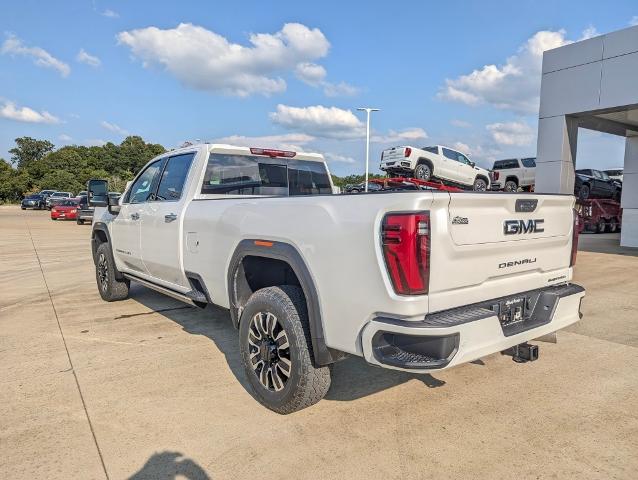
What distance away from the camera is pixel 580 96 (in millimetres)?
11250

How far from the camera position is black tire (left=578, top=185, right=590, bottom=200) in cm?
2158

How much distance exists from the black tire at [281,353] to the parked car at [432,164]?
12.6 m

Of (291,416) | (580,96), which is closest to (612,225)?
(580,96)

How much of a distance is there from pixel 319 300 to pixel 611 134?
49.8 feet

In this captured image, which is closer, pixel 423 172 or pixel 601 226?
pixel 423 172

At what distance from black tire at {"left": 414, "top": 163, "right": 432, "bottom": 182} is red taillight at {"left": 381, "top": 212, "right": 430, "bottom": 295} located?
14.0 meters

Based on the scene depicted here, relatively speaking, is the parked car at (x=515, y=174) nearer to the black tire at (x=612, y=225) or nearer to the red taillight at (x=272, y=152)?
the black tire at (x=612, y=225)

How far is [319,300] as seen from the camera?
2812 mm

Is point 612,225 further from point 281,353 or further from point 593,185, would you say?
point 281,353

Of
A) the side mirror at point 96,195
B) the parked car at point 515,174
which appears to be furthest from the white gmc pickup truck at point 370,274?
the parked car at point 515,174

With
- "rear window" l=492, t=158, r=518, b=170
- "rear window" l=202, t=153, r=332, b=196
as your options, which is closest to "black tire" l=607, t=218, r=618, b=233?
"rear window" l=492, t=158, r=518, b=170

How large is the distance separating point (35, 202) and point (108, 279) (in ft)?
150

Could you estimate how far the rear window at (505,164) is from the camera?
21.1 metres

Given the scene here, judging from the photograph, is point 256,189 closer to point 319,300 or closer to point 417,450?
point 319,300
